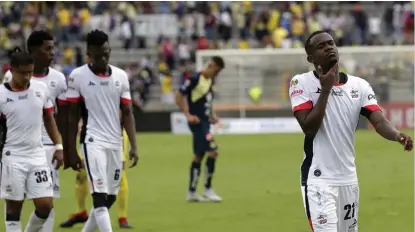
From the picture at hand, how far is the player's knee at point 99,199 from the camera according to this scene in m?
10.4

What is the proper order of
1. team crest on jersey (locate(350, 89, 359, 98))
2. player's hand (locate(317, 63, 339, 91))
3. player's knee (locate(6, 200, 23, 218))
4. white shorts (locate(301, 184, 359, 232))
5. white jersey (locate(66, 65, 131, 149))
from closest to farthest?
player's hand (locate(317, 63, 339, 91))
white shorts (locate(301, 184, 359, 232))
team crest on jersey (locate(350, 89, 359, 98))
player's knee (locate(6, 200, 23, 218))
white jersey (locate(66, 65, 131, 149))

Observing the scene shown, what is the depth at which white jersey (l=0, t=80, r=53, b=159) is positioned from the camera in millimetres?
9992

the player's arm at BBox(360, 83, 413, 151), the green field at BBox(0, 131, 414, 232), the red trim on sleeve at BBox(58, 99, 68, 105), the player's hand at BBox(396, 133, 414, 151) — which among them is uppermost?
the player's arm at BBox(360, 83, 413, 151)

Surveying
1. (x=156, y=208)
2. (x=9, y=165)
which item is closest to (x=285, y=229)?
(x=156, y=208)

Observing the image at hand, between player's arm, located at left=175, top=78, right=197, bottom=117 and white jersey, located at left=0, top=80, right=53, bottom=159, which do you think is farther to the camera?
player's arm, located at left=175, top=78, right=197, bottom=117

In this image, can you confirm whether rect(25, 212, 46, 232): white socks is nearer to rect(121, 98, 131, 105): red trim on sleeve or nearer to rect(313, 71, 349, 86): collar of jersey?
rect(121, 98, 131, 105): red trim on sleeve

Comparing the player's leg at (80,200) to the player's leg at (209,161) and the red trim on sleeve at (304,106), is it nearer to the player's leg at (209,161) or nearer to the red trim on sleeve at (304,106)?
the player's leg at (209,161)

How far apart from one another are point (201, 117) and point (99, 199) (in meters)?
6.14

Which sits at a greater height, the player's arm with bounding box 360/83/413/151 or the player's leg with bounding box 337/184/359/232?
the player's arm with bounding box 360/83/413/151

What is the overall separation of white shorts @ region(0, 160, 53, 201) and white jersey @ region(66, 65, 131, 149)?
0.76 metres

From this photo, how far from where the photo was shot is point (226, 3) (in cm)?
4231

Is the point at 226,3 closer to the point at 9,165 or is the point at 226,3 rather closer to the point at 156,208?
the point at 156,208

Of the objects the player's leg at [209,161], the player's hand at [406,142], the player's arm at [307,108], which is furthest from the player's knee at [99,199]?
the player's leg at [209,161]

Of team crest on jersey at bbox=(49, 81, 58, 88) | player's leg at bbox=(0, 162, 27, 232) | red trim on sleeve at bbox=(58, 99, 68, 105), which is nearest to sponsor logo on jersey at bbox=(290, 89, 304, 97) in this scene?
player's leg at bbox=(0, 162, 27, 232)
